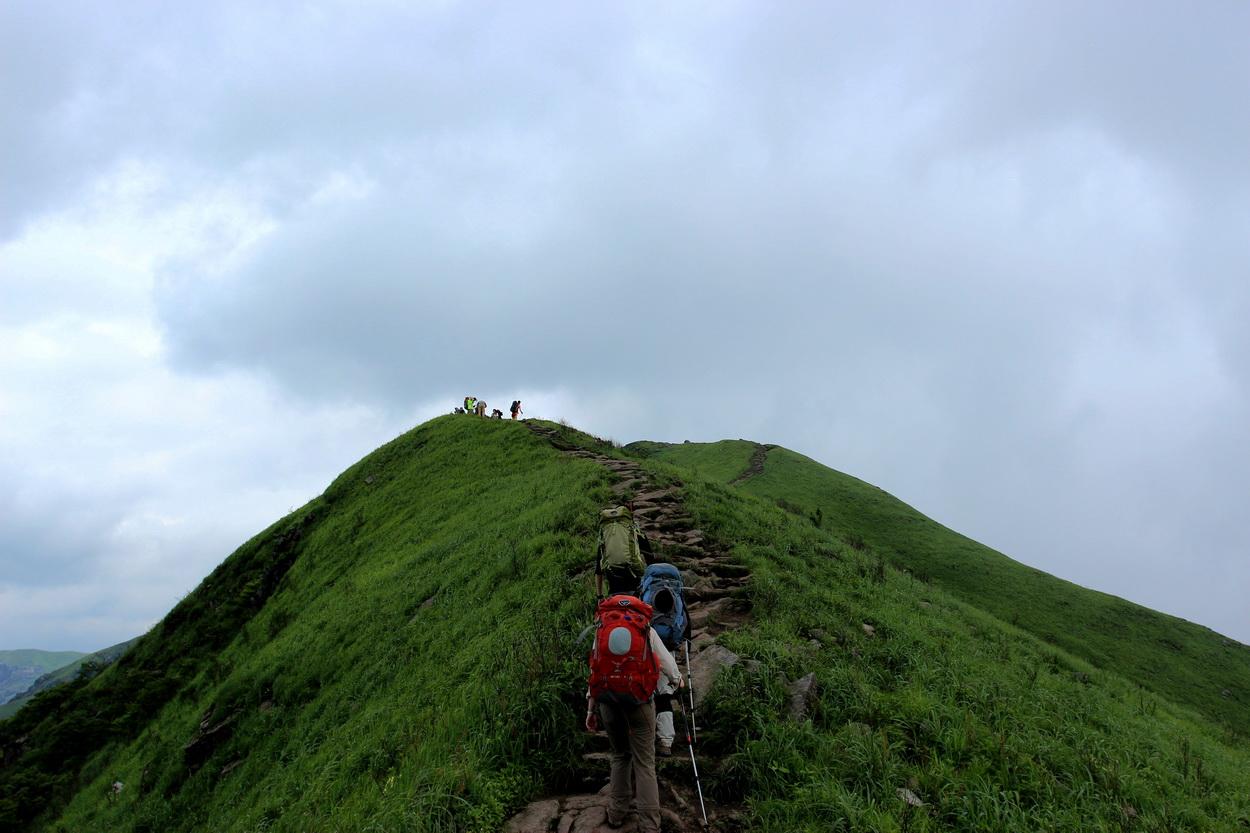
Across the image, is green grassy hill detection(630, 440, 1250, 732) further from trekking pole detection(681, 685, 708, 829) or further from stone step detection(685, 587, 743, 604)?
trekking pole detection(681, 685, 708, 829)

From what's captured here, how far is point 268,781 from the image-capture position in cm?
1109

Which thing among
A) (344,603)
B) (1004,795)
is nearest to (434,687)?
(1004,795)

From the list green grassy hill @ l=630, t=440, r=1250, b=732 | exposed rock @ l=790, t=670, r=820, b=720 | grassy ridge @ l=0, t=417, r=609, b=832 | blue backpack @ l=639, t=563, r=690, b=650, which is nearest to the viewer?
grassy ridge @ l=0, t=417, r=609, b=832

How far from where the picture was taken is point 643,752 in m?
5.66

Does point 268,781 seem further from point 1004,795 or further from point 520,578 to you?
point 1004,795

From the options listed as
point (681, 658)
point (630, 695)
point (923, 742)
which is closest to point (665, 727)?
point (630, 695)

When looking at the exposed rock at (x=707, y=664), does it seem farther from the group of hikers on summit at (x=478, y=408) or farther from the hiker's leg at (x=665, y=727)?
the group of hikers on summit at (x=478, y=408)

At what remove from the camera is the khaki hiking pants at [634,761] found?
5504 millimetres

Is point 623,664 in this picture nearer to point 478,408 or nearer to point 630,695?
point 630,695

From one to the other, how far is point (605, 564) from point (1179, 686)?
119ft

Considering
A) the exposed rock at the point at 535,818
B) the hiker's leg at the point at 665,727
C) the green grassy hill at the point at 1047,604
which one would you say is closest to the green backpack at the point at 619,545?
the hiker's leg at the point at 665,727

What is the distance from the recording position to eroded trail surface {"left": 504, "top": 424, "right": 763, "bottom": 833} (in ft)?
19.4

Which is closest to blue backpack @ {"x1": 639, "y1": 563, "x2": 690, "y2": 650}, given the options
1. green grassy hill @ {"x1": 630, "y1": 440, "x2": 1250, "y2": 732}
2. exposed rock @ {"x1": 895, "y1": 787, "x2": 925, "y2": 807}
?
exposed rock @ {"x1": 895, "y1": 787, "x2": 925, "y2": 807}

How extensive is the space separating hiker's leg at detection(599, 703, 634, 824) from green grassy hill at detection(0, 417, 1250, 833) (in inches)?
44.3
